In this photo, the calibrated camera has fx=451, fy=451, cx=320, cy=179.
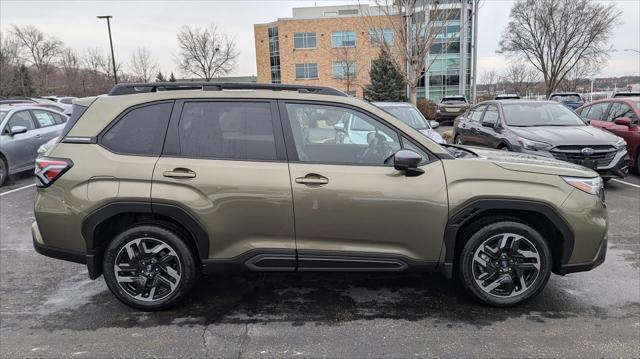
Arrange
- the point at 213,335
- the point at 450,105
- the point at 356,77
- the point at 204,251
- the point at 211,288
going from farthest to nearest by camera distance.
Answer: the point at 356,77 → the point at 450,105 → the point at 211,288 → the point at 204,251 → the point at 213,335

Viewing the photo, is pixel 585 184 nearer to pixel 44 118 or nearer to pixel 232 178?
pixel 232 178

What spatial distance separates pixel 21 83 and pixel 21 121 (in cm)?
3746

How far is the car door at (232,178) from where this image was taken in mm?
3391

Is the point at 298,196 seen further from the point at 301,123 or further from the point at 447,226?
the point at 447,226

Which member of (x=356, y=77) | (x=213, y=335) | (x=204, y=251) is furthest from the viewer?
(x=356, y=77)

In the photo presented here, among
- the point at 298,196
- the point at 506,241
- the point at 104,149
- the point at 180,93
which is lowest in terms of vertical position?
the point at 506,241

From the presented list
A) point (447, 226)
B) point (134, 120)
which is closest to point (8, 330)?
point (134, 120)

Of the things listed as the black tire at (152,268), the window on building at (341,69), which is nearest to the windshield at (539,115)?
the black tire at (152,268)

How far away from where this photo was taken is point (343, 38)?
5275 centimetres

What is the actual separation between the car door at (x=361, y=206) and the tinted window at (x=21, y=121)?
8.91 meters

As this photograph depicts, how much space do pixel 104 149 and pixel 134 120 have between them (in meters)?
0.32

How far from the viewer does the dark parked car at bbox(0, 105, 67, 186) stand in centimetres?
941

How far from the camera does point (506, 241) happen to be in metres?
3.50

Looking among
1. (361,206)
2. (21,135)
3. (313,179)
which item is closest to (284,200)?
(313,179)
